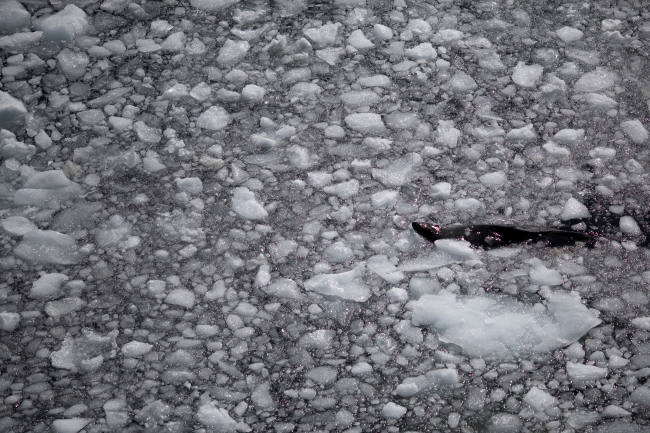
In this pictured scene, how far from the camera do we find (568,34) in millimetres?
2945

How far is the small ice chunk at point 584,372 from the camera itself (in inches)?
76.6

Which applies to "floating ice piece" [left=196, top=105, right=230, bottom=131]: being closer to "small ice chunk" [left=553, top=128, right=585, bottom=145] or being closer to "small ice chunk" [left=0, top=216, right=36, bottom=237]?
"small ice chunk" [left=0, top=216, right=36, bottom=237]

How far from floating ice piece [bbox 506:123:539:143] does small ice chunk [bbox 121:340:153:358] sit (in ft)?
4.66

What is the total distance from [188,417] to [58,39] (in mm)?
1712

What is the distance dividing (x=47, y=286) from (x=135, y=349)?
0.36 metres

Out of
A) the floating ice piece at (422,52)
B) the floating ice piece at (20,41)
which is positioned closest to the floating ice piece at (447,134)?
the floating ice piece at (422,52)

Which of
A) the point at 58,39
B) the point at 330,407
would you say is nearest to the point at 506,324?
the point at 330,407

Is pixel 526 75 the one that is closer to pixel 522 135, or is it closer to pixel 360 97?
pixel 522 135

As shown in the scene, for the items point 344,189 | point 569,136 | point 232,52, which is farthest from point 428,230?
point 232,52

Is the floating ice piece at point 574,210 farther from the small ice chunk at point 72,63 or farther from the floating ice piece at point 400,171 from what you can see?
the small ice chunk at point 72,63

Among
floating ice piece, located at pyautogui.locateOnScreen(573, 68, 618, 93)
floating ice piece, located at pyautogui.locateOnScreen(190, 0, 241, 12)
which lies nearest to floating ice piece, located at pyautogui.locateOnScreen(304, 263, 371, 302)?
floating ice piece, located at pyautogui.locateOnScreen(573, 68, 618, 93)

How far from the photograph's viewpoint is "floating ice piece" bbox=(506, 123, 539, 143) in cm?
254

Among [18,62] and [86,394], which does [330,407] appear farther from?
[18,62]

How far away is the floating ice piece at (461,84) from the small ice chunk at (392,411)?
1311 millimetres
